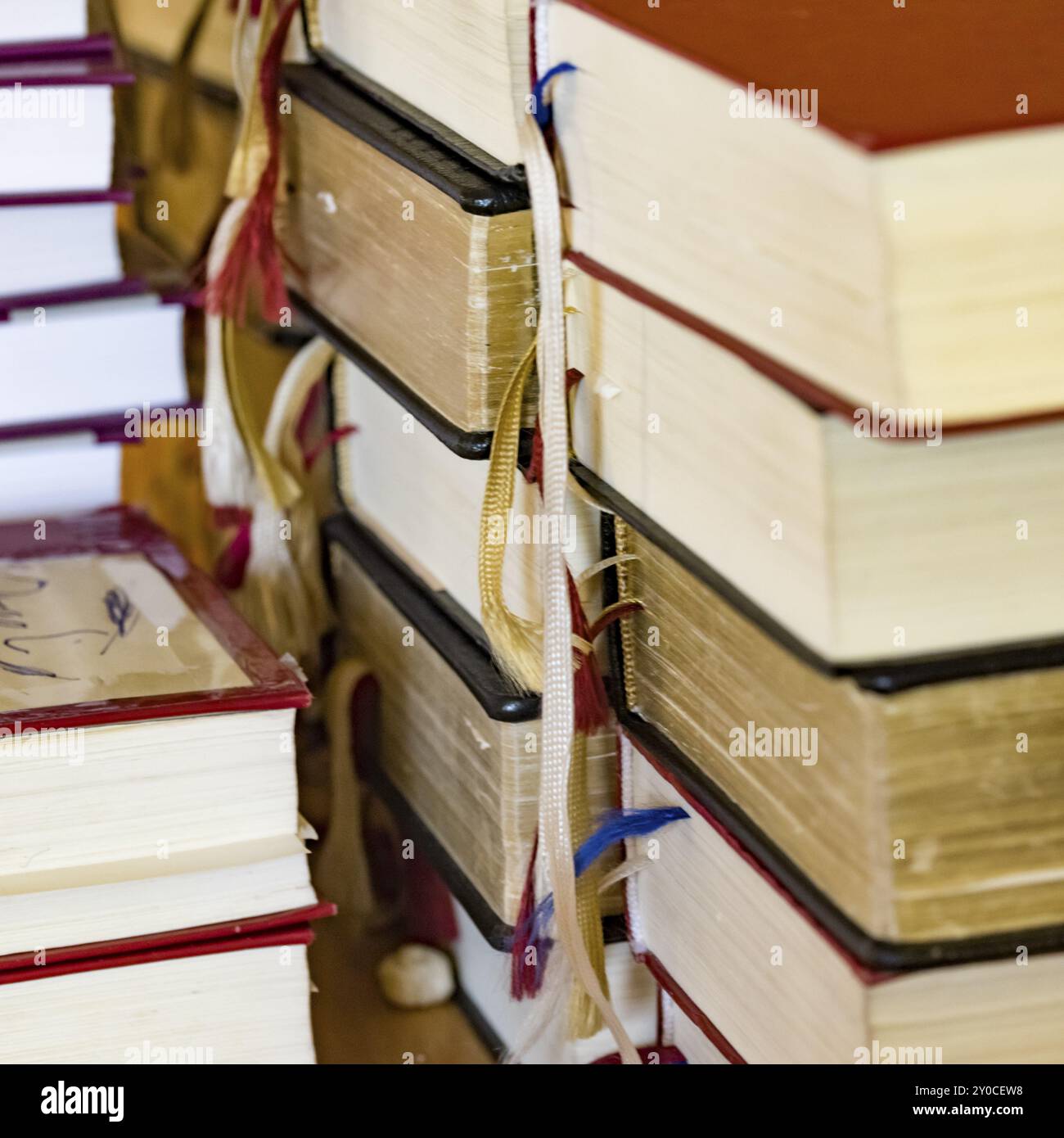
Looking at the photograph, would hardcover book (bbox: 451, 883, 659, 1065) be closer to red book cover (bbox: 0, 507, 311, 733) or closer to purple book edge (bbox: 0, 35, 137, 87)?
red book cover (bbox: 0, 507, 311, 733)

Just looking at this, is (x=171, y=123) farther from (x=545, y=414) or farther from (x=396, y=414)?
(x=545, y=414)

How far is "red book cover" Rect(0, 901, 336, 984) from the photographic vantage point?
0.57 meters

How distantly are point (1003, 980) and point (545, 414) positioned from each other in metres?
0.22

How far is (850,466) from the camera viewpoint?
0.40 metres

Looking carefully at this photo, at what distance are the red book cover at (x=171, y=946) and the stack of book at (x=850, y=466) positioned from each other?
16 cm

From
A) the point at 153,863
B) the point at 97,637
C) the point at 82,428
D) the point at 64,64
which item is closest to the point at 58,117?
the point at 64,64

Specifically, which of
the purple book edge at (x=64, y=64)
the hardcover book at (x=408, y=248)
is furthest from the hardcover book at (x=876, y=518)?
the purple book edge at (x=64, y=64)

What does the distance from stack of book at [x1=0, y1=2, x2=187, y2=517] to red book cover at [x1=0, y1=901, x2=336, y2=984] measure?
0.96 feet

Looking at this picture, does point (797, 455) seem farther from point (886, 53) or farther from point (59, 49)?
point (59, 49)

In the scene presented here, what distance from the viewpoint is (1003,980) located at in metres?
0.47

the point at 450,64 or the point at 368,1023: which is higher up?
the point at 450,64

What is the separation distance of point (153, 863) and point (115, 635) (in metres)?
0.11

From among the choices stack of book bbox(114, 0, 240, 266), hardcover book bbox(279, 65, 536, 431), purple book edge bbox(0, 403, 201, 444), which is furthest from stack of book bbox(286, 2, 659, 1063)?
stack of book bbox(114, 0, 240, 266)

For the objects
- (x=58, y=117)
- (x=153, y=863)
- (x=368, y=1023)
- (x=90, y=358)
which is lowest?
(x=368, y=1023)
